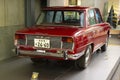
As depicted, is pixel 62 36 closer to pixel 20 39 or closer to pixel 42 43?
pixel 42 43

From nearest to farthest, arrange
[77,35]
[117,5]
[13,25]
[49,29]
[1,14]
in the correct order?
[77,35], [49,29], [1,14], [13,25], [117,5]

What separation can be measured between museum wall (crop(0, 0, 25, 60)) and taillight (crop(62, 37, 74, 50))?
2.63 m

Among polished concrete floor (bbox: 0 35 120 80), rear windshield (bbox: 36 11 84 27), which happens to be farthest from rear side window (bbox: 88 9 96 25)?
polished concrete floor (bbox: 0 35 120 80)

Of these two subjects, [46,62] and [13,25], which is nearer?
[46,62]

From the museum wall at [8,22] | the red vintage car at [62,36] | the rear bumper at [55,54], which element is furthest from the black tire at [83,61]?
the museum wall at [8,22]

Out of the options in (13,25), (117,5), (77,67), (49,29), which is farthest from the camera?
(117,5)

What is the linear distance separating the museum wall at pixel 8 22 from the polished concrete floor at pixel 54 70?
35 centimetres

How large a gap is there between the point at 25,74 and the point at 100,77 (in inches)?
72.7

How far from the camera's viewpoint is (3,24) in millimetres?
8203

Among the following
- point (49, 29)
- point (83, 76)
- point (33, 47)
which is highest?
point (49, 29)

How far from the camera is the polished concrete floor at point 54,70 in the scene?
21.3ft

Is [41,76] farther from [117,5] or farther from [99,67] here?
[117,5]

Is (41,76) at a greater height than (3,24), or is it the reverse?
(3,24)

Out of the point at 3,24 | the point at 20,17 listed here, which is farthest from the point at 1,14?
the point at 20,17
